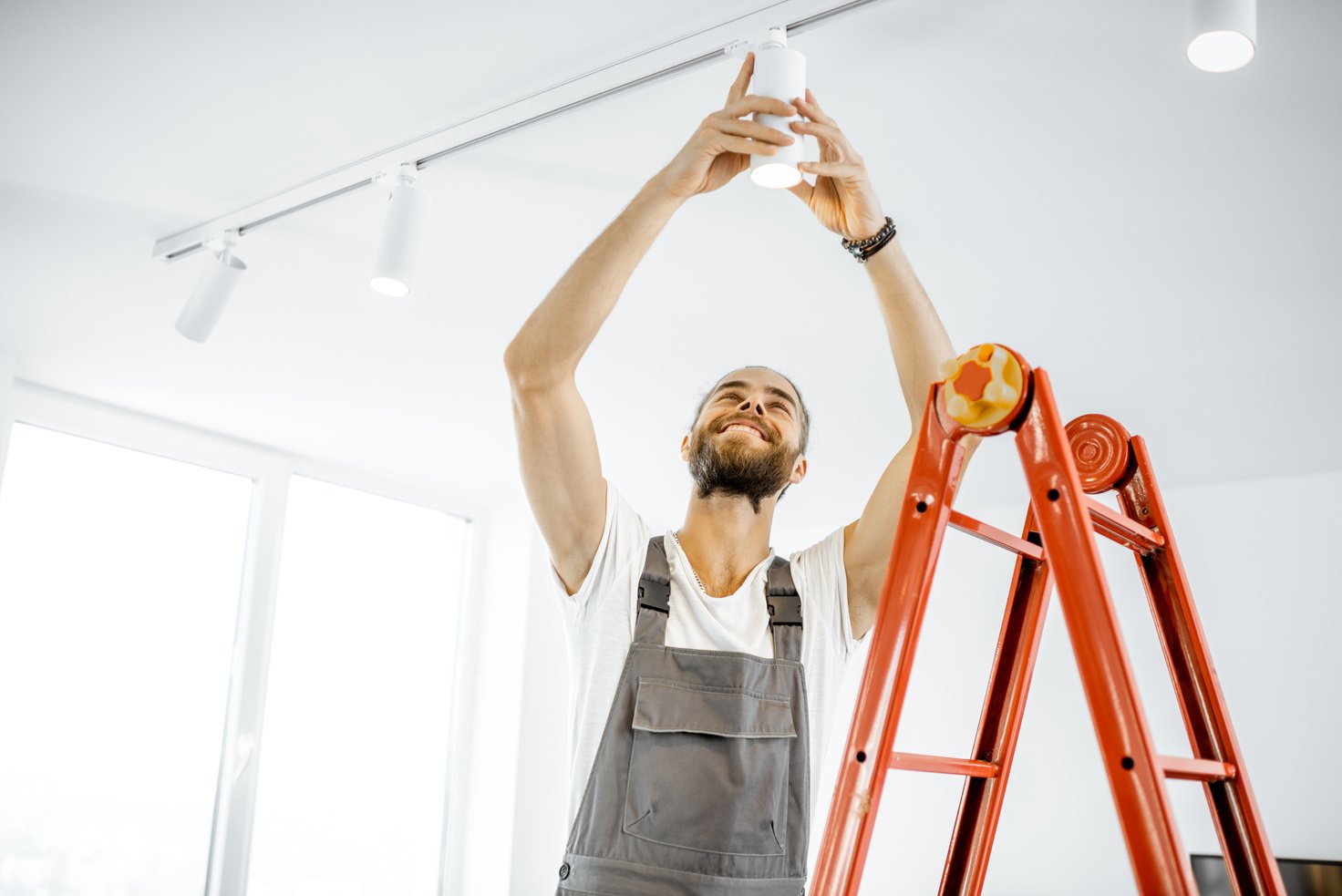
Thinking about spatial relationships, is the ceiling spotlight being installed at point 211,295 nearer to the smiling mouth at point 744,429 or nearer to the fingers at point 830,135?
the smiling mouth at point 744,429

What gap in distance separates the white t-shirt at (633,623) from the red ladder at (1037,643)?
0.30 meters

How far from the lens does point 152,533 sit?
149 inches

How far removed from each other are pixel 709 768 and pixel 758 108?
2.90 ft

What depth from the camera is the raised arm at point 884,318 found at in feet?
4.72

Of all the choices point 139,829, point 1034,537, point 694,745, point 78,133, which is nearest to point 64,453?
point 139,829

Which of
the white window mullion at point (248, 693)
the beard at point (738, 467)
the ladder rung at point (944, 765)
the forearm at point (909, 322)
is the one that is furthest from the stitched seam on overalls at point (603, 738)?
the white window mullion at point (248, 693)

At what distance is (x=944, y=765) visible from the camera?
3.63 ft

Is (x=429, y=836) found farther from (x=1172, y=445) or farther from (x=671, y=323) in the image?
(x=1172, y=445)

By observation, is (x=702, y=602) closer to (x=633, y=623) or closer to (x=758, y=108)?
(x=633, y=623)

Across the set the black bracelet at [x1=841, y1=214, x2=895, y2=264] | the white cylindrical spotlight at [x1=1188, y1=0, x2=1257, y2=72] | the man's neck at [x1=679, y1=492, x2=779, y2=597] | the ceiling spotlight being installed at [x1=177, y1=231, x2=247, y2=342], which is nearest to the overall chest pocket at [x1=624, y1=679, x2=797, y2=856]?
the man's neck at [x1=679, y1=492, x2=779, y2=597]

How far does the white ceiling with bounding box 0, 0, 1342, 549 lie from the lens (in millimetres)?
1748

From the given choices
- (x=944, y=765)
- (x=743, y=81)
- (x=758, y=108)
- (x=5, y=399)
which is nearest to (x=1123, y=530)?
(x=944, y=765)

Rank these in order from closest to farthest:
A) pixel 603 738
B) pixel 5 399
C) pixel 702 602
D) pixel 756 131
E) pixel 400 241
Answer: pixel 756 131 < pixel 603 738 < pixel 702 602 < pixel 400 241 < pixel 5 399

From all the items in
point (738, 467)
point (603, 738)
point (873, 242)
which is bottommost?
point (603, 738)
